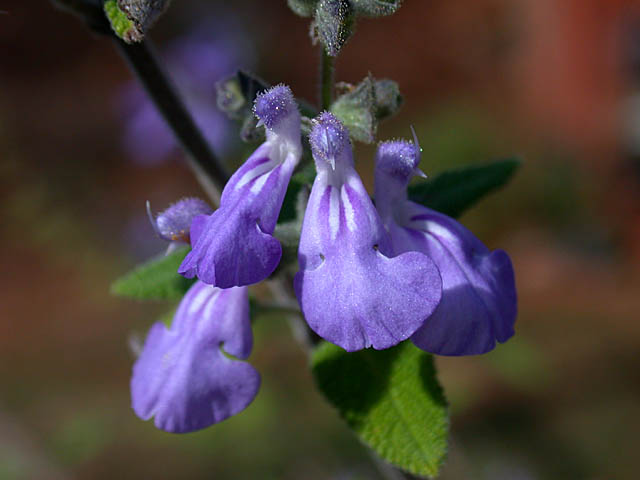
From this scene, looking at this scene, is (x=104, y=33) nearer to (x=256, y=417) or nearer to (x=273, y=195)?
(x=273, y=195)

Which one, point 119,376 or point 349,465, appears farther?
point 119,376

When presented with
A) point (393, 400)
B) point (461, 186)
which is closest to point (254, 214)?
point (393, 400)


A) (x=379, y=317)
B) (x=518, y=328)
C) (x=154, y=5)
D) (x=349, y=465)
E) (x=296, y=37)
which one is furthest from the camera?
(x=296, y=37)

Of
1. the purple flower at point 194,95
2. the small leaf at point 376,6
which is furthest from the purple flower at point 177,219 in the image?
the purple flower at point 194,95

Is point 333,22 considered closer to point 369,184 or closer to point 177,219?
point 177,219

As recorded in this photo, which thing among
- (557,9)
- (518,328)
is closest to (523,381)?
(518,328)
